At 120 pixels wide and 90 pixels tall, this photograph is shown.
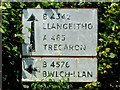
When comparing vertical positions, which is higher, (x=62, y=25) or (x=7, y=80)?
(x=62, y=25)

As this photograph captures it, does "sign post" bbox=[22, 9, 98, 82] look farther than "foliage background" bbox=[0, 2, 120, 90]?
No

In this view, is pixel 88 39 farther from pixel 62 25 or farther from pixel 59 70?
pixel 59 70

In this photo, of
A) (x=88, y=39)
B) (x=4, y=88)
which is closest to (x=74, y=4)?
(x=88, y=39)

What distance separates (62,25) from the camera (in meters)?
2.76

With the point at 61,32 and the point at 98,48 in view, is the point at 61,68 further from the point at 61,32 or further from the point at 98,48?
the point at 98,48

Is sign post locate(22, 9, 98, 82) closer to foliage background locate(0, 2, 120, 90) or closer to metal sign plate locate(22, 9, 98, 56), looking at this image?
metal sign plate locate(22, 9, 98, 56)

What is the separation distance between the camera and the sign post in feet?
9.05

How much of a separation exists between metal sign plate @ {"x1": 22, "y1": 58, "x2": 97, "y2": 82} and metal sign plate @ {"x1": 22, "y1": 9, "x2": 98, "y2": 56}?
0.31 feet

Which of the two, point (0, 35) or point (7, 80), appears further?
point (7, 80)

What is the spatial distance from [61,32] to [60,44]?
16 cm

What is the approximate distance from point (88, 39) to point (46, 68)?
2.22ft

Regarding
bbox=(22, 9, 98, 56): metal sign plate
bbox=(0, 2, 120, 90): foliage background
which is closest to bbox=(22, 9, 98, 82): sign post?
bbox=(22, 9, 98, 56): metal sign plate

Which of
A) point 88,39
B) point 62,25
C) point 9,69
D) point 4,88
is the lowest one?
point 4,88

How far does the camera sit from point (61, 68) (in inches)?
110
